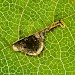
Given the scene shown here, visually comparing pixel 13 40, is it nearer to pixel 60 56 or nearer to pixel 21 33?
pixel 21 33

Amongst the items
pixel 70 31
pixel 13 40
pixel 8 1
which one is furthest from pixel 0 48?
pixel 70 31

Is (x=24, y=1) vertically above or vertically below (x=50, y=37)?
above

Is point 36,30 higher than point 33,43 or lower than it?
higher
